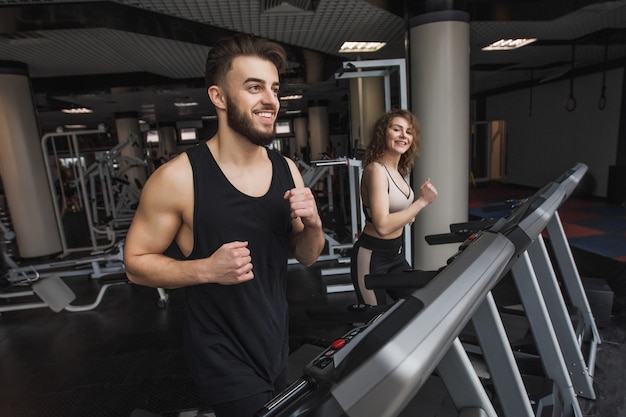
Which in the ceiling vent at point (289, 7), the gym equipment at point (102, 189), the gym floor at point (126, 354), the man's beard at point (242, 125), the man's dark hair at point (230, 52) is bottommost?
the gym floor at point (126, 354)

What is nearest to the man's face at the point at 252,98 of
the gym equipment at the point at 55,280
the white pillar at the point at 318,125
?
the gym equipment at the point at 55,280

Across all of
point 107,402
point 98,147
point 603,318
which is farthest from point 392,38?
point 98,147

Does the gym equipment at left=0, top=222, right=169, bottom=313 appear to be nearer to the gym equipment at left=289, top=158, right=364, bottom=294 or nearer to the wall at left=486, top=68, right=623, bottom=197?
the gym equipment at left=289, top=158, right=364, bottom=294

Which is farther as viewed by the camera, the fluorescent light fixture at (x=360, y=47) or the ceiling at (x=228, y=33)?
the fluorescent light fixture at (x=360, y=47)

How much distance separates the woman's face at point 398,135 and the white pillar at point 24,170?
4.77 metres

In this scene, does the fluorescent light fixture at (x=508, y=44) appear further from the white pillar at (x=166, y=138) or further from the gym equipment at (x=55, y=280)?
the white pillar at (x=166, y=138)

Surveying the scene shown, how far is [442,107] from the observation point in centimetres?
289

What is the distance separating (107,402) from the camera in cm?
194

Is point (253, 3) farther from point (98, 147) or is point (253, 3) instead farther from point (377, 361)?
point (98, 147)

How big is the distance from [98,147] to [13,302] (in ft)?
34.5

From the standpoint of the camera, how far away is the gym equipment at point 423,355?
0.35 m

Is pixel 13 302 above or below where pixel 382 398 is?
below

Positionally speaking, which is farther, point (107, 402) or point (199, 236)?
point (107, 402)

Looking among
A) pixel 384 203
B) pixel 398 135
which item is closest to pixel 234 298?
pixel 384 203
